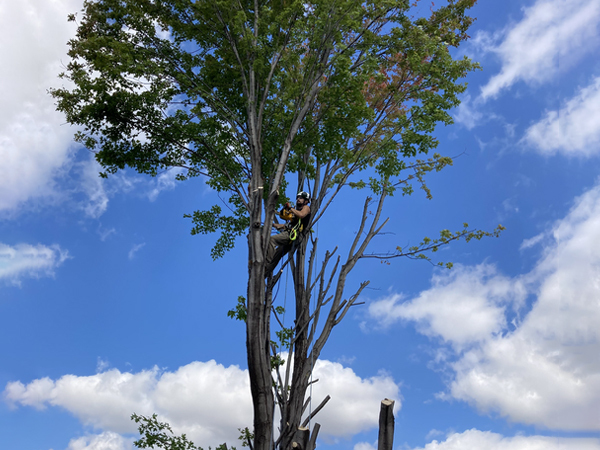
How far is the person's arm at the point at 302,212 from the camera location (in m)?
9.09

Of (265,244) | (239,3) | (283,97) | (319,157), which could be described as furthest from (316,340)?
(239,3)

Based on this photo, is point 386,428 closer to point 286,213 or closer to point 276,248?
point 276,248

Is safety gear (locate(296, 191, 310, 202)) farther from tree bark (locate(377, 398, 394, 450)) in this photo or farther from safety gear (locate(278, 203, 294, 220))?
tree bark (locate(377, 398, 394, 450))

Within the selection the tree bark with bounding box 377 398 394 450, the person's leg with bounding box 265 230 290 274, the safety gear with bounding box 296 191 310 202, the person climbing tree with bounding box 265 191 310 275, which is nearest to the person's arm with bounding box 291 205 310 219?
the person climbing tree with bounding box 265 191 310 275

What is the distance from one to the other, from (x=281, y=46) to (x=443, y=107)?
2.98 metres

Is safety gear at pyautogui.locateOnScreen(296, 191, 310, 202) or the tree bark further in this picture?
safety gear at pyautogui.locateOnScreen(296, 191, 310, 202)

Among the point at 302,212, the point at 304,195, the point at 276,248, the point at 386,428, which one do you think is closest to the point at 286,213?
the point at 302,212

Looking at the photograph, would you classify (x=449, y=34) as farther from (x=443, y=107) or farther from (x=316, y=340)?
(x=316, y=340)

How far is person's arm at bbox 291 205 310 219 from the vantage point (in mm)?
9094

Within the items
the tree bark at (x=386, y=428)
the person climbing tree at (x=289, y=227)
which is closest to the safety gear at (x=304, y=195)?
the person climbing tree at (x=289, y=227)

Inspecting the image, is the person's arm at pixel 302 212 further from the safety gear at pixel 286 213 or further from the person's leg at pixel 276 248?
the person's leg at pixel 276 248

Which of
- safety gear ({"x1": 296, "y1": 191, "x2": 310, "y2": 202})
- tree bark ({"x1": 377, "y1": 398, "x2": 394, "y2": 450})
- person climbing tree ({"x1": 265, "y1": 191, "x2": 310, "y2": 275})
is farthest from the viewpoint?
safety gear ({"x1": 296, "y1": 191, "x2": 310, "y2": 202})

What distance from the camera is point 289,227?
907 centimetres

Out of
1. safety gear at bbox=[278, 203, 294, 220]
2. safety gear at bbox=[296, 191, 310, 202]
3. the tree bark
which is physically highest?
safety gear at bbox=[296, 191, 310, 202]
